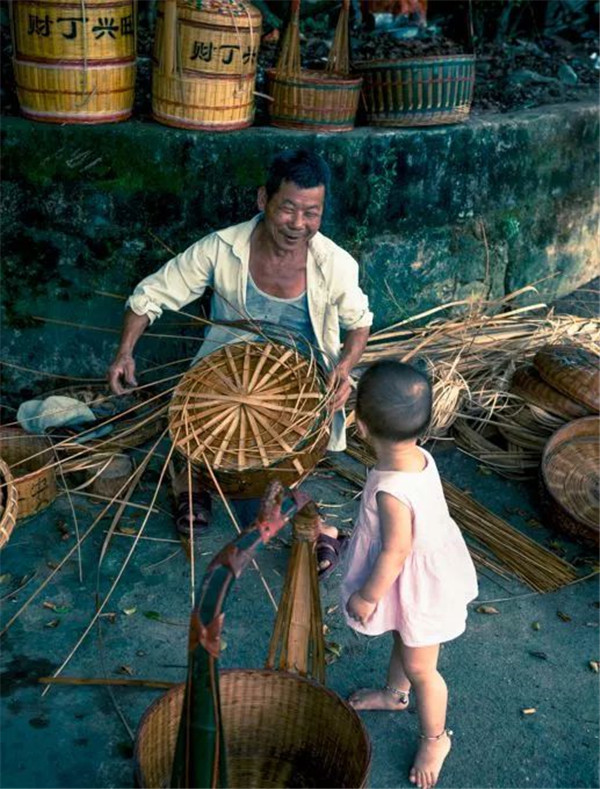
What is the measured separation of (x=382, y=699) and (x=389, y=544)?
2.35 feet

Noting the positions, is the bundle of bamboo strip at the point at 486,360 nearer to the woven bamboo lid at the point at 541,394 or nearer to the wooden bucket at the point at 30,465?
the woven bamboo lid at the point at 541,394

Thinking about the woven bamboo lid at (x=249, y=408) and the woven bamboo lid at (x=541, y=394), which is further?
the woven bamboo lid at (x=541, y=394)

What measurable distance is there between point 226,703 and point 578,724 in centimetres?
116

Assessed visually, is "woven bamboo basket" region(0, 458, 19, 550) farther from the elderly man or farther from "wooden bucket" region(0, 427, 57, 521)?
the elderly man

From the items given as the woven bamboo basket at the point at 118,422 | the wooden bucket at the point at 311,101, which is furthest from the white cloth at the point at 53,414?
the wooden bucket at the point at 311,101

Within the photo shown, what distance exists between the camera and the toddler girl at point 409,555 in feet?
8.07

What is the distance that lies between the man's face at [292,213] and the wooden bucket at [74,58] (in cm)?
110

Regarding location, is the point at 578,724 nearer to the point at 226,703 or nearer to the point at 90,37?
the point at 226,703

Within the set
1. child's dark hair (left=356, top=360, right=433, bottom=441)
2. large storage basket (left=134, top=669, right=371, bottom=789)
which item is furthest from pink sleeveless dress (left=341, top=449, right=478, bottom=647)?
large storage basket (left=134, top=669, right=371, bottom=789)

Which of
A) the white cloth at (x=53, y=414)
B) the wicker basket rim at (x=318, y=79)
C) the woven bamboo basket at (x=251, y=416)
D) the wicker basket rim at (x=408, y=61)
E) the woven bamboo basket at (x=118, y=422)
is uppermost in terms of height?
the wicker basket rim at (x=408, y=61)

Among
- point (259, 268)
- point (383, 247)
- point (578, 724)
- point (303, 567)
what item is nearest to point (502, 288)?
point (383, 247)

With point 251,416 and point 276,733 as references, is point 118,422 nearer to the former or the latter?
point 251,416

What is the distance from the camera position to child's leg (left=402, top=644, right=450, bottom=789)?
268cm

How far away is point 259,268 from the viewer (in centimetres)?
376
